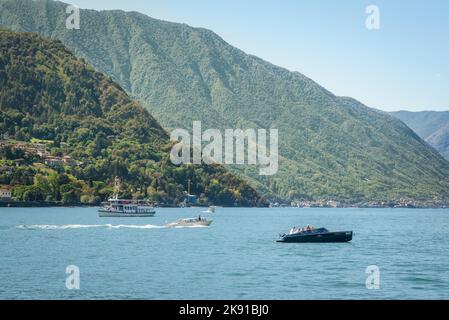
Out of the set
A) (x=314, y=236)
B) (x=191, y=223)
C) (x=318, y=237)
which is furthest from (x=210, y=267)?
(x=191, y=223)

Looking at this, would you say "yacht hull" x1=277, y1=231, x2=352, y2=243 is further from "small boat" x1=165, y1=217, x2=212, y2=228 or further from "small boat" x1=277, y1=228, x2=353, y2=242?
"small boat" x1=165, y1=217, x2=212, y2=228

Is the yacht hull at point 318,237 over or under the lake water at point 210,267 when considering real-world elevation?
over

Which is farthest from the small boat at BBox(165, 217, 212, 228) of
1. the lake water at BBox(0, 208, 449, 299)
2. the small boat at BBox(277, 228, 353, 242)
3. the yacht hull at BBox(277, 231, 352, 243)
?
the yacht hull at BBox(277, 231, 352, 243)

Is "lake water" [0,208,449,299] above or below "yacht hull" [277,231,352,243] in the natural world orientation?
below

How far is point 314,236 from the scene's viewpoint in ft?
436

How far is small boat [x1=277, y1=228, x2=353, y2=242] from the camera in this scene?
13200cm

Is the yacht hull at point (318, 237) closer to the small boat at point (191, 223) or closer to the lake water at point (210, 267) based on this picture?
the lake water at point (210, 267)

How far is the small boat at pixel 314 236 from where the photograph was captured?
433 ft

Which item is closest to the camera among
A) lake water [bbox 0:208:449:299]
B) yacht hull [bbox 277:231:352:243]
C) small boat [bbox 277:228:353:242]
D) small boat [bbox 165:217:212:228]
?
lake water [bbox 0:208:449:299]

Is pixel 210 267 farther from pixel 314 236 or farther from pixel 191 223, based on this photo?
pixel 191 223

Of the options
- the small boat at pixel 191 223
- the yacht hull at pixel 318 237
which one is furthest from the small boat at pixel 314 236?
the small boat at pixel 191 223
